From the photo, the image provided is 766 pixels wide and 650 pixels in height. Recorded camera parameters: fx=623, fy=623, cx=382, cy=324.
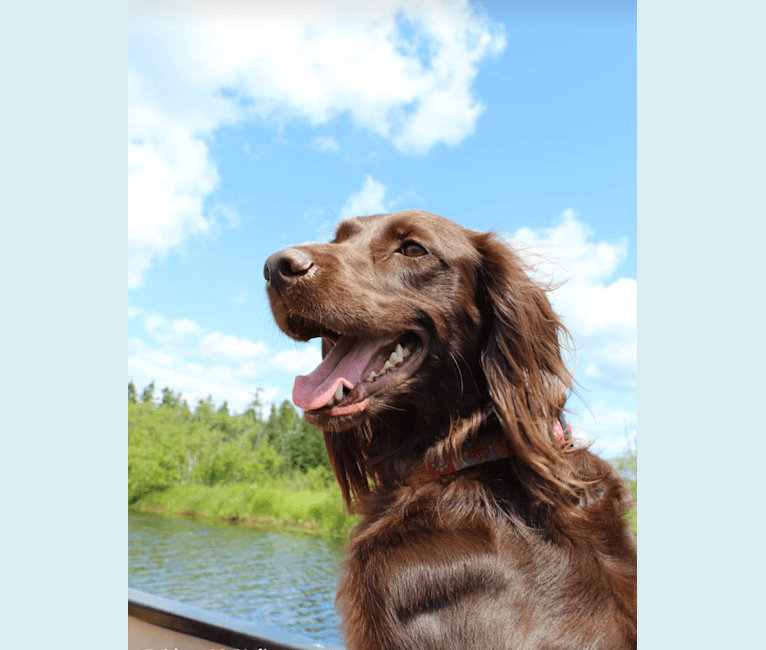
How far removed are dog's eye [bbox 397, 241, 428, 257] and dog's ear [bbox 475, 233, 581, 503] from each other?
0.14 metres

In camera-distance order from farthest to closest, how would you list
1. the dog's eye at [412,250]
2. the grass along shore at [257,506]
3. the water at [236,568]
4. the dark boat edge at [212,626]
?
1. the grass along shore at [257,506]
2. the water at [236,568]
3. the dark boat edge at [212,626]
4. the dog's eye at [412,250]

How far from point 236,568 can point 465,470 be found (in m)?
6.39

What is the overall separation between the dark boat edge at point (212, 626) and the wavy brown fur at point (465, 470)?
1.17ft

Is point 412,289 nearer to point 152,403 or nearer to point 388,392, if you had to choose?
point 388,392

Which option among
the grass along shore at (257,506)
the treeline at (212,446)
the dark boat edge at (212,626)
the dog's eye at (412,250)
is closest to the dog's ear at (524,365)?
the dog's eye at (412,250)

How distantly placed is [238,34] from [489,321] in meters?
1.43

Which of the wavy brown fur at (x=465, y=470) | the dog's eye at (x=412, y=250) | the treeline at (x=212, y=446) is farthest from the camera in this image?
the treeline at (x=212, y=446)

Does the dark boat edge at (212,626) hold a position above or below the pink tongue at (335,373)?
below

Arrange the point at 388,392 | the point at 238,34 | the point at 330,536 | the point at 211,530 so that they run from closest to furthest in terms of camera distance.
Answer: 1. the point at 388,392
2. the point at 238,34
3. the point at 330,536
4. the point at 211,530

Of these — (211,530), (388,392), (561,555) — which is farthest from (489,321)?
(211,530)

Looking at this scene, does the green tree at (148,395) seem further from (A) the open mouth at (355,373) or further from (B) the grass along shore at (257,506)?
(A) the open mouth at (355,373)

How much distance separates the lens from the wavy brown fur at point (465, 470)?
1036 mm

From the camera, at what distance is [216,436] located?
1192cm

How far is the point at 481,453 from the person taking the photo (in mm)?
1262
